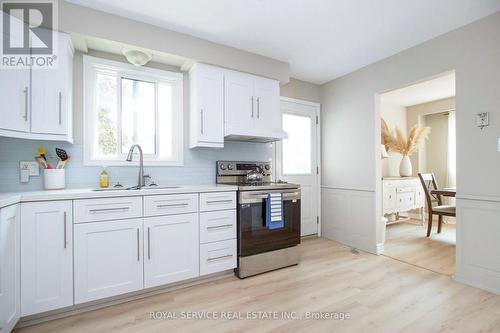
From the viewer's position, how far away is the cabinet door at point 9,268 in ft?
4.75

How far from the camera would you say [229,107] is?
2787 mm

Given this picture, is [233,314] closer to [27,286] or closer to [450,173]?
[27,286]

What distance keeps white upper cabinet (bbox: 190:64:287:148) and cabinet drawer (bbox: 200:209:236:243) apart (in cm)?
79

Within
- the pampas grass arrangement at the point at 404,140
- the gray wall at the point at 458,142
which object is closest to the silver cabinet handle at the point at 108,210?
the gray wall at the point at 458,142

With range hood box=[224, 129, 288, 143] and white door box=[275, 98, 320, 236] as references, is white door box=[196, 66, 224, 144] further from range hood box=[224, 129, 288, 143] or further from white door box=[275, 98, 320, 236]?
white door box=[275, 98, 320, 236]

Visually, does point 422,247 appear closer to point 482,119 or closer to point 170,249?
point 482,119

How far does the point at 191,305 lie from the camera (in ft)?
6.56

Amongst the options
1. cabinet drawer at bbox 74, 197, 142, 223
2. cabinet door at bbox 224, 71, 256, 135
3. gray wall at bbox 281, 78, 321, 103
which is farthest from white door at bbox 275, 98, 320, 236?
cabinet drawer at bbox 74, 197, 142, 223

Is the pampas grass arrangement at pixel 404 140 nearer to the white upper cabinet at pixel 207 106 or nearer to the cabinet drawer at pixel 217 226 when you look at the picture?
the white upper cabinet at pixel 207 106

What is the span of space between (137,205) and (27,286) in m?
0.87

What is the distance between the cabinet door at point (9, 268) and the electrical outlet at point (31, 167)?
618mm

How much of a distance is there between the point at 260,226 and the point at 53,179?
2002 mm

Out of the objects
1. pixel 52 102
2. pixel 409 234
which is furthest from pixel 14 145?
pixel 409 234

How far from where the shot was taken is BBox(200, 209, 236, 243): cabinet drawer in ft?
7.75
